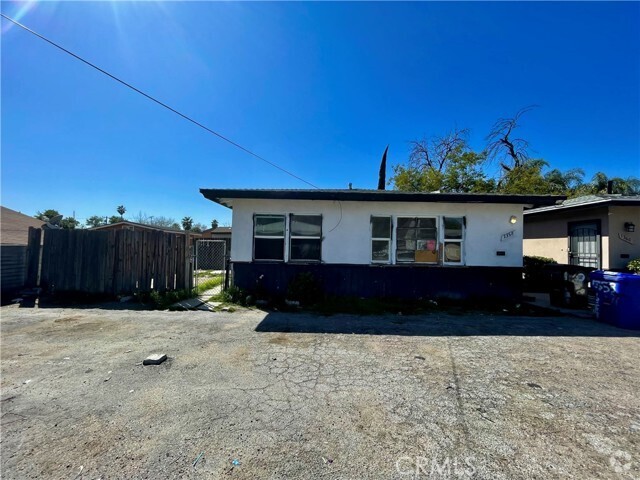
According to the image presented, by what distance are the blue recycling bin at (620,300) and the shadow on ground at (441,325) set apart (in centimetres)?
26

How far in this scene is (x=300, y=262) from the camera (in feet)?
26.6

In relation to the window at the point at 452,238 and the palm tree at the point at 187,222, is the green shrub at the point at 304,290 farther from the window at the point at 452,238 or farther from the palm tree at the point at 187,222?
the palm tree at the point at 187,222

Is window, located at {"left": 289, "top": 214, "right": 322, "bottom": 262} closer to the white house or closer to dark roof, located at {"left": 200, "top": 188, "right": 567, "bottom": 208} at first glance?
the white house

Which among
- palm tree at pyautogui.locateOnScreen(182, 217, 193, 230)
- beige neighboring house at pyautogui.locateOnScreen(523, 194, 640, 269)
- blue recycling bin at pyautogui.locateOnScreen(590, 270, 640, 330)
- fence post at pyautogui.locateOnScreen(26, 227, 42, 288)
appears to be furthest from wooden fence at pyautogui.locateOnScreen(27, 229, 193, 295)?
palm tree at pyautogui.locateOnScreen(182, 217, 193, 230)

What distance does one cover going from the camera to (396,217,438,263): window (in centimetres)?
814

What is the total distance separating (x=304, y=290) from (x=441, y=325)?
3361 millimetres

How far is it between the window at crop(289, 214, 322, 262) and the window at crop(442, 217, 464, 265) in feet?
11.6

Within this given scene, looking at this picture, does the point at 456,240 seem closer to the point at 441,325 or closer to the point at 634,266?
the point at 441,325

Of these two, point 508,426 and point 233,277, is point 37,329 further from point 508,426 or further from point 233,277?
point 508,426

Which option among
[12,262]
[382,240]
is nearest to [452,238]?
[382,240]

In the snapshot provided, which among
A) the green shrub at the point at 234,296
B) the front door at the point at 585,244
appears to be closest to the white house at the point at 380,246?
the green shrub at the point at 234,296

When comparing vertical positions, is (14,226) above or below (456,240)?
above

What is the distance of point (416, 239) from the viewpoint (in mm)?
8195

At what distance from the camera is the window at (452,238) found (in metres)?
8.11
